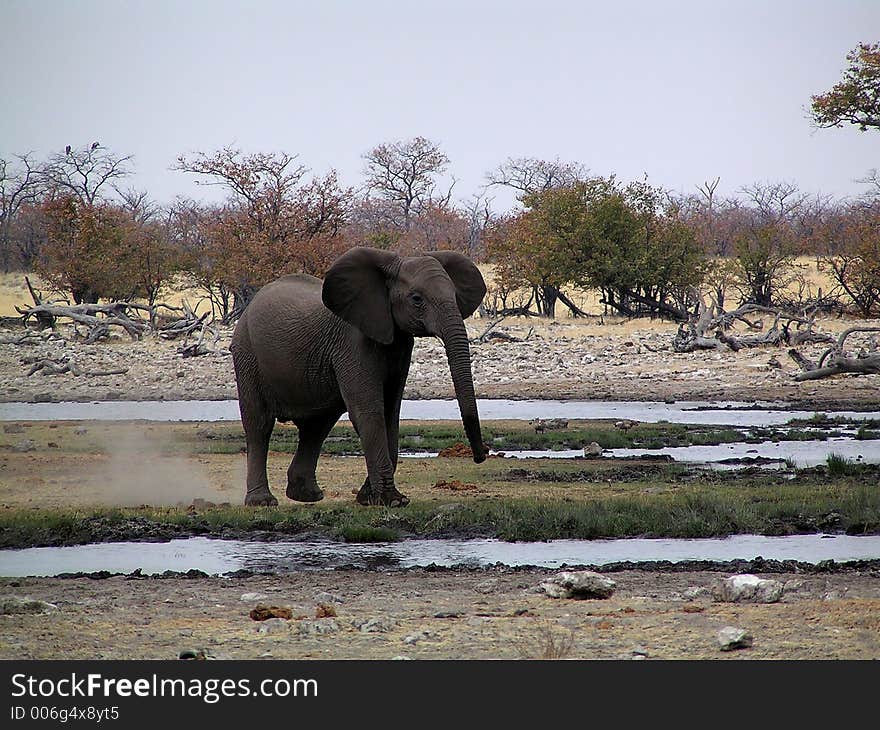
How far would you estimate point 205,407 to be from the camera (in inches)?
1126

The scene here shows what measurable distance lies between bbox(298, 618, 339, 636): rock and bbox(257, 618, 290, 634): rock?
0.35 ft

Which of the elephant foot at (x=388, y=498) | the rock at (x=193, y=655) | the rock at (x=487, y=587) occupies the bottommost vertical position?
the rock at (x=487, y=587)

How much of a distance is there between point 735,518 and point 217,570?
4629mm

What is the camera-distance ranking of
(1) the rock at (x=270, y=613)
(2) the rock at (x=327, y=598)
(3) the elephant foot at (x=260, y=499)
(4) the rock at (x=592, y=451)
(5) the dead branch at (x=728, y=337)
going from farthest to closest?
1. (5) the dead branch at (x=728, y=337)
2. (4) the rock at (x=592, y=451)
3. (3) the elephant foot at (x=260, y=499)
4. (2) the rock at (x=327, y=598)
5. (1) the rock at (x=270, y=613)

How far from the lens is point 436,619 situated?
321 inches

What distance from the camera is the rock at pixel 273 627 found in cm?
773

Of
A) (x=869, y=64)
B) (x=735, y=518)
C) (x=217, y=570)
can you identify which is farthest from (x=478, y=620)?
(x=869, y=64)

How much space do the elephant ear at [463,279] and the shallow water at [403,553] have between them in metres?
2.96

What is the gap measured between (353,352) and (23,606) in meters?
5.32

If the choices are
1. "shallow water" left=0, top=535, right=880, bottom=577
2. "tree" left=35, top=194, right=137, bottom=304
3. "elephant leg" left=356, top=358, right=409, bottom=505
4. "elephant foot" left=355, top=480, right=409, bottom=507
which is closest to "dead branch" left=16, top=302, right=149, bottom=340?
"tree" left=35, top=194, right=137, bottom=304

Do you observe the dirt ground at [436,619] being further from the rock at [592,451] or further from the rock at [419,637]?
the rock at [592,451]

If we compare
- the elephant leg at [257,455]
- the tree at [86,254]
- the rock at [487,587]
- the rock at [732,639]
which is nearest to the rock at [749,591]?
the rock at [732,639]

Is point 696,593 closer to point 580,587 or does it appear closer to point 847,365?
point 580,587
